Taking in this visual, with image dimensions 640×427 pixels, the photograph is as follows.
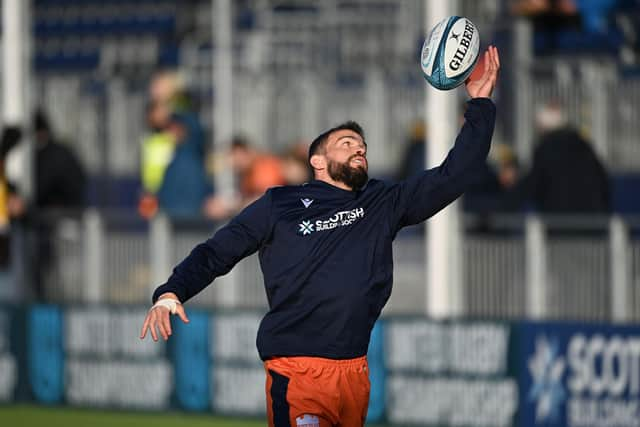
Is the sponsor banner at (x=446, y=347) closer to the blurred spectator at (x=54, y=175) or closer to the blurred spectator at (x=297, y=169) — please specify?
the blurred spectator at (x=297, y=169)

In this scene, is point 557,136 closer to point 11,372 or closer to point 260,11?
point 11,372

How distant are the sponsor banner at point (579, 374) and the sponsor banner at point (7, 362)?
4.95m

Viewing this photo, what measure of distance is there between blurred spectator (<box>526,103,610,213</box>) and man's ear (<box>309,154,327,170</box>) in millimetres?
5894

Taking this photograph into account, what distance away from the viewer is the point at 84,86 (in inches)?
763

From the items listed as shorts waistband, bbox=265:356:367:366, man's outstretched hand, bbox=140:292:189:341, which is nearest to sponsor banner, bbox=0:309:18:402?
shorts waistband, bbox=265:356:367:366

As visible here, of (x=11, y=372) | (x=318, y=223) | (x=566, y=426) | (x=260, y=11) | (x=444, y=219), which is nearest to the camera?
(x=318, y=223)

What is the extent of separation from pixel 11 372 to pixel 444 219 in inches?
177

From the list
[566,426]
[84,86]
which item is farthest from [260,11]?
[566,426]

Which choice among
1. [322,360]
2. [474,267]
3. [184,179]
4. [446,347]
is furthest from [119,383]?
[322,360]

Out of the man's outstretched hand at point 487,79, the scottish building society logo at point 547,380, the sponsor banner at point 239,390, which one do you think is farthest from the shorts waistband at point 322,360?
the sponsor banner at point 239,390

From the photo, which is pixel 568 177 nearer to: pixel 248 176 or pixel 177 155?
pixel 248 176

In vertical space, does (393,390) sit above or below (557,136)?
below

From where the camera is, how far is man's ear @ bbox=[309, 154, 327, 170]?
7465mm

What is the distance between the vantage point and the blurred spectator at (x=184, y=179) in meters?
15.2
